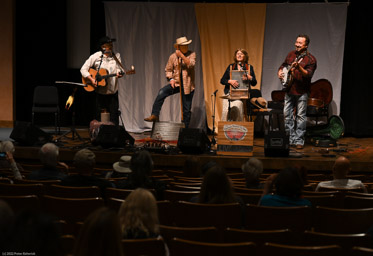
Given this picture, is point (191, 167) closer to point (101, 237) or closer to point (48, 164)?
point (48, 164)

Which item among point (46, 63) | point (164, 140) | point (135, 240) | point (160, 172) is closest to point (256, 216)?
point (135, 240)

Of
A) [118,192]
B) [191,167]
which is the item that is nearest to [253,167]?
[191,167]

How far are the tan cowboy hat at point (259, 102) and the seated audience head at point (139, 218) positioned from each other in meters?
6.29

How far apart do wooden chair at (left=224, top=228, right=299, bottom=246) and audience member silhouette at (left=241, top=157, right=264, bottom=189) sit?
134 centimetres

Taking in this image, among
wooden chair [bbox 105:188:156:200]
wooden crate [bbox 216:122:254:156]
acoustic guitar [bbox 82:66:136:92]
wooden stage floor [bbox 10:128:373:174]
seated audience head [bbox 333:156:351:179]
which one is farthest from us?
acoustic guitar [bbox 82:66:136:92]

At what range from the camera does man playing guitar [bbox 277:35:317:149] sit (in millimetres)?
7242

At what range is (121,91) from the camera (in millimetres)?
10414

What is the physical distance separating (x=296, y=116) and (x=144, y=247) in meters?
5.44

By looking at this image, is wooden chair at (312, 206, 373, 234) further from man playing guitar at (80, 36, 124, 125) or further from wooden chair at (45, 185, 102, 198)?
man playing guitar at (80, 36, 124, 125)

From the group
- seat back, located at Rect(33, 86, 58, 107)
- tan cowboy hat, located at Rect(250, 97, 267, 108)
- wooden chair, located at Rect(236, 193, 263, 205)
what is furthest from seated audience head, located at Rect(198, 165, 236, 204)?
seat back, located at Rect(33, 86, 58, 107)

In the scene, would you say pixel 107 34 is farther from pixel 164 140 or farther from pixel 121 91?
pixel 164 140

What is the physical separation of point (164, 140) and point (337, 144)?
120 inches

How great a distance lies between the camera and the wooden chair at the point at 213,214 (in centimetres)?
335

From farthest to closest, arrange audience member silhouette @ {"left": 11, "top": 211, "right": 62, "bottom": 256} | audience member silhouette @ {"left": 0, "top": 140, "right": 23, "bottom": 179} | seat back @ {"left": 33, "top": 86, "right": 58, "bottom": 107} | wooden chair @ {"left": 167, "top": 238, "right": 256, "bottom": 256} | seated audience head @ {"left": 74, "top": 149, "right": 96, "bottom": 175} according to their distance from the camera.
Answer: seat back @ {"left": 33, "top": 86, "right": 58, "bottom": 107}
audience member silhouette @ {"left": 0, "top": 140, "right": 23, "bottom": 179}
seated audience head @ {"left": 74, "top": 149, "right": 96, "bottom": 175}
wooden chair @ {"left": 167, "top": 238, "right": 256, "bottom": 256}
audience member silhouette @ {"left": 11, "top": 211, "right": 62, "bottom": 256}
